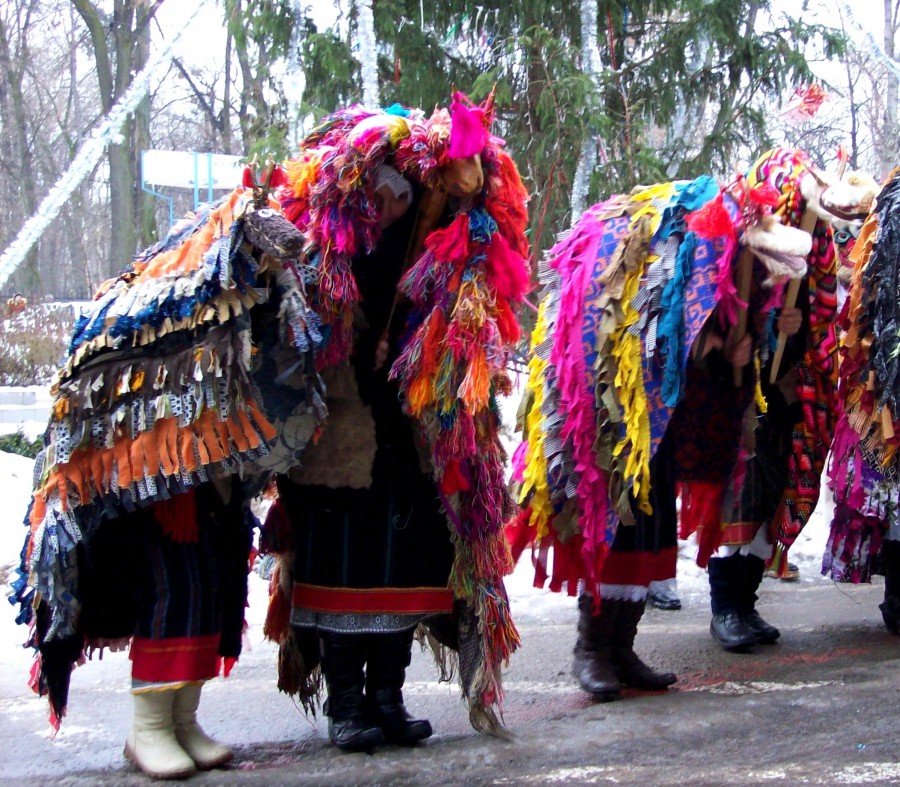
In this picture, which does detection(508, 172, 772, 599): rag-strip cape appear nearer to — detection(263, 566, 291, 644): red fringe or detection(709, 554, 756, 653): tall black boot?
detection(263, 566, 291, 644): red fringe

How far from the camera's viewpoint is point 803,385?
3830 mm

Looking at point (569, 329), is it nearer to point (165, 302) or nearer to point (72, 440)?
point (165, 302)

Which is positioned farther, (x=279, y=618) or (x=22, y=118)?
(x=22, y=118)

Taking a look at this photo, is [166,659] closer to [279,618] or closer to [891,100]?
[279,618]

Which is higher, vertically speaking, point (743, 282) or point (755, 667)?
point (743, 282)

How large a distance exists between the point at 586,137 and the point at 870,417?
3.22 m

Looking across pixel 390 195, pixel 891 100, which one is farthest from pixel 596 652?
pixel 891 100

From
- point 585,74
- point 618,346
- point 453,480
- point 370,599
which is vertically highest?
point 585,74

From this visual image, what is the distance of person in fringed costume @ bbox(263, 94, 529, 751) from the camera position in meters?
2.67

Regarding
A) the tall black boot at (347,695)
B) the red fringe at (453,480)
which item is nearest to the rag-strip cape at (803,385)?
the red fringe at (453,480)

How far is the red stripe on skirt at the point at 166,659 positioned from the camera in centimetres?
263

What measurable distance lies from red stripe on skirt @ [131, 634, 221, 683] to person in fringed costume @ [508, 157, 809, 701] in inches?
46.8

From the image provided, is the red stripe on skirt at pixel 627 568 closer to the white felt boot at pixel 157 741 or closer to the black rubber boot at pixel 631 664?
the black rubber boot at pixel 631 664

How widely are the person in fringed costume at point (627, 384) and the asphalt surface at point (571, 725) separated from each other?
298 mm
